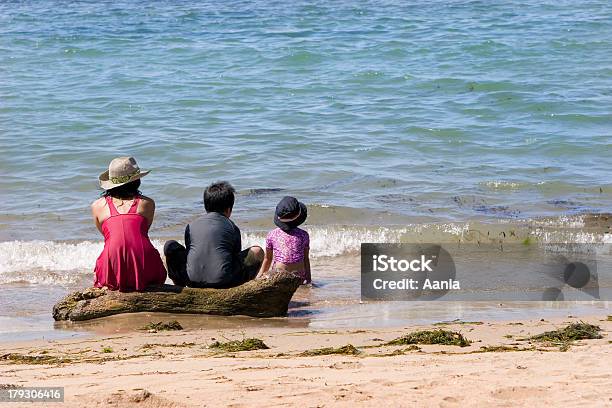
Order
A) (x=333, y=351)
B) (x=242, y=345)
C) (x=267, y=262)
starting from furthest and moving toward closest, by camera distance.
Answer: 1. (x=267, y=262)
2. (x=242, y=345)
3. (x=333, y=351)

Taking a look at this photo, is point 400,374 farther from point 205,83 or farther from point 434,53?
point 434,53

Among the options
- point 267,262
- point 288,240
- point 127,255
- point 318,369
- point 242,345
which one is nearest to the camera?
point 318,369

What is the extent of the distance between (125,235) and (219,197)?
801 millimetres

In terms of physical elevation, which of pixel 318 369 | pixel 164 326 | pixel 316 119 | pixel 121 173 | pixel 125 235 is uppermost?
pixel 316 119

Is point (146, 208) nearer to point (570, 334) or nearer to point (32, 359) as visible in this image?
point (32, 359)

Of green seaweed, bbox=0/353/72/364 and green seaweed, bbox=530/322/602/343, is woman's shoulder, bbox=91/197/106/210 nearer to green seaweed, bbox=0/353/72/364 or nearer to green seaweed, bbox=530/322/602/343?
green seaweed, bbox=0/353/72/364

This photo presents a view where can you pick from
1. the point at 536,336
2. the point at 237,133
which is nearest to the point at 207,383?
the point at 536,336

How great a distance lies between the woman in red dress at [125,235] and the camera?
6742mm

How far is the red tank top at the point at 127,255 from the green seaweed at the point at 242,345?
1.21 metres

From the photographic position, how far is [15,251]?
944cm

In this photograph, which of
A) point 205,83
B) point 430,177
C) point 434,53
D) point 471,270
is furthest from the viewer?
point 434,53

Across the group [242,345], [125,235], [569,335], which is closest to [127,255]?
[125,235]

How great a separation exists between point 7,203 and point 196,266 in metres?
5.18

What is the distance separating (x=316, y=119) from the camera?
14594 millimetres
